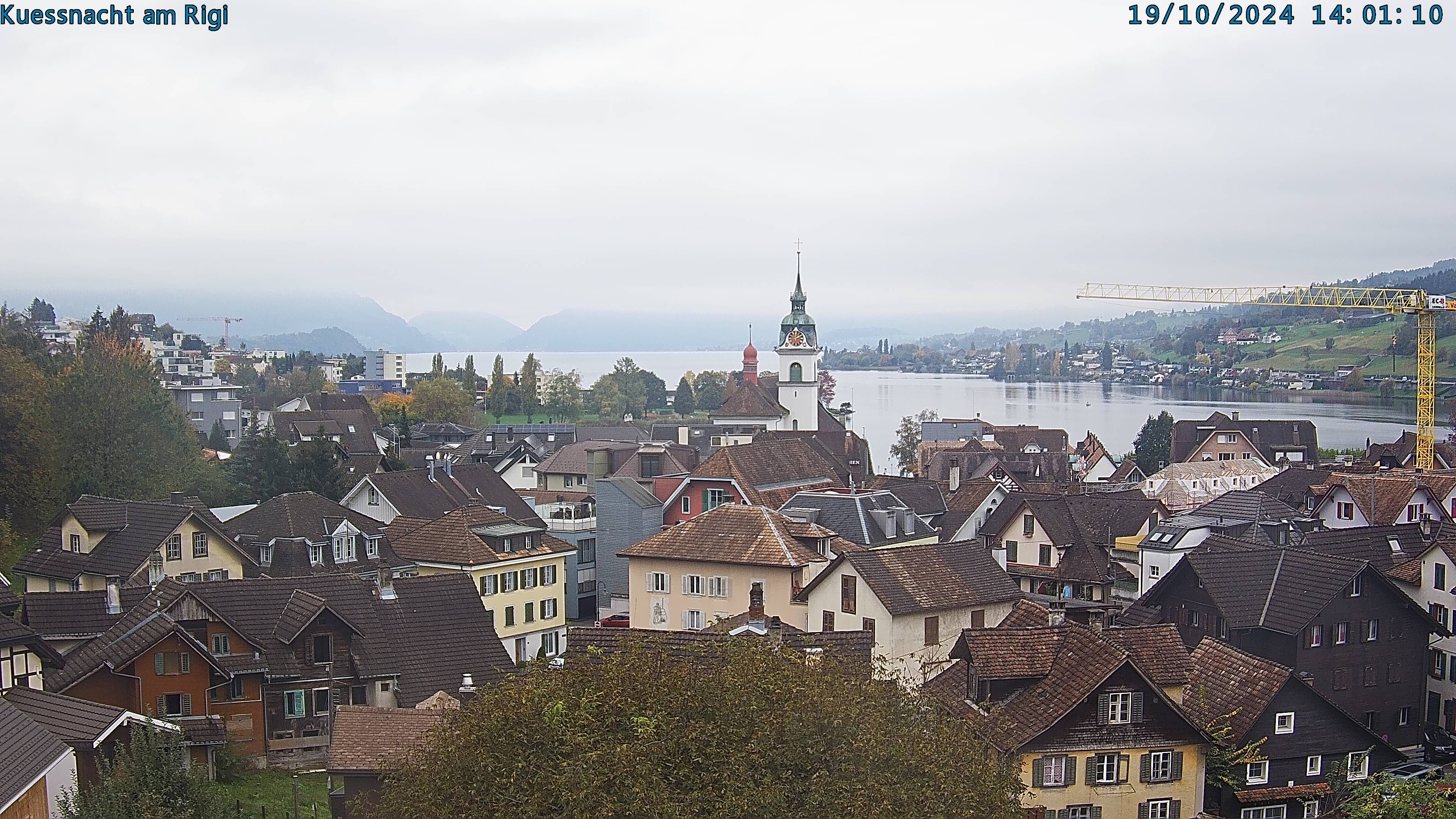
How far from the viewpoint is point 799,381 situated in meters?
85.9

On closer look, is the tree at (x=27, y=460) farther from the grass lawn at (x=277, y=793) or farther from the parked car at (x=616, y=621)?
the grass lawn at (x=277, y=793)

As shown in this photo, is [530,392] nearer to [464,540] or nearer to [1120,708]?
[464,540]

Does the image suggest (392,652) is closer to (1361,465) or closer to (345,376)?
(1361,465)

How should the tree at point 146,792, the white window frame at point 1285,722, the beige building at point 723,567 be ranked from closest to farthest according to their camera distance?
1. the tree at point 146,792
2. the white window frame at point 1285,722
3. the beige building at point 723,567

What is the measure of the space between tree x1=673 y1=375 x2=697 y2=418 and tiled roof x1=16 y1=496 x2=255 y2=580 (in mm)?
100101

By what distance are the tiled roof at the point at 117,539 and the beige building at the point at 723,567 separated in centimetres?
1109

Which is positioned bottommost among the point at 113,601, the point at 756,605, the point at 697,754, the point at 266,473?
the point at 756,605

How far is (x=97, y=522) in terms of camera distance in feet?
120

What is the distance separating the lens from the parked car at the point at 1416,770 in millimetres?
25281

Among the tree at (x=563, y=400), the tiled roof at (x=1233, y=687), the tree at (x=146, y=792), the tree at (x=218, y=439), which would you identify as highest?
the tree at (x=563, y=400)

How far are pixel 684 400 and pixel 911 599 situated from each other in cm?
11012

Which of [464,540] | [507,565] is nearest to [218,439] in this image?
[464,540]

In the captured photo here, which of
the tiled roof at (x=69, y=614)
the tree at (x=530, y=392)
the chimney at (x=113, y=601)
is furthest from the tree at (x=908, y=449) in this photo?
the tiled roof at (x=69, y=614)

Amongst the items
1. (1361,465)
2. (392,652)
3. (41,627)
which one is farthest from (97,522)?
(1361,465)
